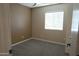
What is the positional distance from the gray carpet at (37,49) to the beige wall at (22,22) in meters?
0.10

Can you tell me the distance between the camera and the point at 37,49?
1.11 metres

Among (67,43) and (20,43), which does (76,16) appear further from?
(20,43)

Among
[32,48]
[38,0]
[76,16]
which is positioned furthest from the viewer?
[32,48]

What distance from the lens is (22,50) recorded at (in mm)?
1077

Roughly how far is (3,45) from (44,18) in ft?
2.05

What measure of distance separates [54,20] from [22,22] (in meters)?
0.42

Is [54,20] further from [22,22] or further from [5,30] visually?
[5,30]

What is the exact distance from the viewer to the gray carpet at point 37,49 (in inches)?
41.0

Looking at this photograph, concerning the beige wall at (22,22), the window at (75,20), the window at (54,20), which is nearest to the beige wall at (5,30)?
the beige wall at (22,22)

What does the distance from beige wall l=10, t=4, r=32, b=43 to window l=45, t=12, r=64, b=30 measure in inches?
9.4

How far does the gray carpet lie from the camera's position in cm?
104

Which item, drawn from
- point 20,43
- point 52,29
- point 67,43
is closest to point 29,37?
point 20,43

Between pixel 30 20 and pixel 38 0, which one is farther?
pixel 30 20

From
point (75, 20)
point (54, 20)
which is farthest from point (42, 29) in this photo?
point (75, 20)
